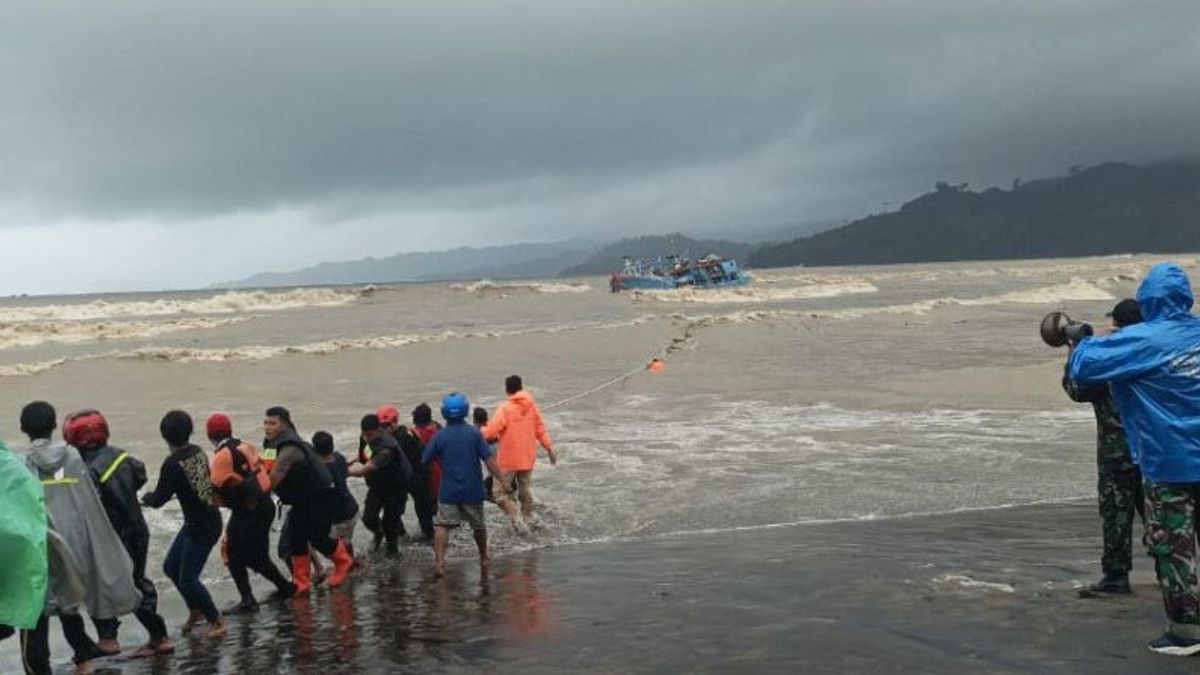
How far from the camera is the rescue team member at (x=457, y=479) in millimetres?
8773

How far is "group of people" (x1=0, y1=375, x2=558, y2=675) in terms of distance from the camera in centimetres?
573

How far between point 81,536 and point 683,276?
7668 centimetres

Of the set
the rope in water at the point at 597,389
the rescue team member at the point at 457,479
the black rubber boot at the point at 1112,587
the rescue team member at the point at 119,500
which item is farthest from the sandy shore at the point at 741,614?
the rope in water at the point at 597,389

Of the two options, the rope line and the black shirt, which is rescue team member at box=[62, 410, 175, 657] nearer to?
the black shirt

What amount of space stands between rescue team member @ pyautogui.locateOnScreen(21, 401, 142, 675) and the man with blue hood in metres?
5.75

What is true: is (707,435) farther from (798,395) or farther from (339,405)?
(339,405)

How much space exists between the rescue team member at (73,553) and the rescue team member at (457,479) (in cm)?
287

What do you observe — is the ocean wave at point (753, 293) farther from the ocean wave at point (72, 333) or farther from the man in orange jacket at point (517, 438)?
the man in orange jacket at point (517, 438)

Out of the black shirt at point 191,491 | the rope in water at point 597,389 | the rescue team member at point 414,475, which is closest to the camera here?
the black shirt at point 191,491

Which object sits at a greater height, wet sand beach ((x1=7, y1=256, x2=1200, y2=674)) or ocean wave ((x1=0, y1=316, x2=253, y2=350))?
ocean wave ((x1=0, y1=316, x2=253, y2=350))

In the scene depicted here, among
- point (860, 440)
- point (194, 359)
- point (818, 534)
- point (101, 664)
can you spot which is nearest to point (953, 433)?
point (860, 440)

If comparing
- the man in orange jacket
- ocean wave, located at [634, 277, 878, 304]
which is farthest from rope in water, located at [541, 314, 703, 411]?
ocean wave, located at [634, 277, 878, 304]

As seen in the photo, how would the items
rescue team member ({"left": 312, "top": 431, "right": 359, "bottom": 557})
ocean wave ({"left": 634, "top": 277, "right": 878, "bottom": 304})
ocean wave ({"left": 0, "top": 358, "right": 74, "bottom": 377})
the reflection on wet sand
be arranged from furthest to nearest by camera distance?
ocean wave ({"left": 634, "top": 277, "right": 878, "bottom": 304}) → ocean wave ({"left": 0, "top": 358, "right": 74, "bottom": 377}) → rescue team member ({"left": 312, "top": 431, "right": 359, "bottom": 557}) → the reflection on wet sand

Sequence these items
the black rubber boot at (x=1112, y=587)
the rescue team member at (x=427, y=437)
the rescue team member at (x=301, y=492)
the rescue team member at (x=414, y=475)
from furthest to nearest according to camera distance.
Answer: the rescue team member at (x=427, y=437)
the rescue team member at (x=414, y=475)
the rescue team member at (x=301, y=492)
the black rubber boot at (x=1112, y=587)
